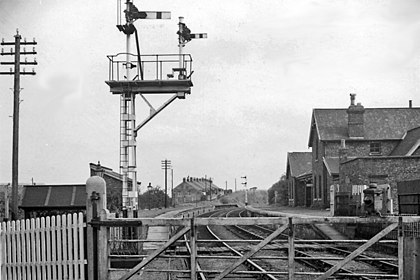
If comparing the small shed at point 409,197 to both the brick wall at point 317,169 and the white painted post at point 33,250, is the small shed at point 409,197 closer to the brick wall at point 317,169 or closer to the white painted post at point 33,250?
the white painted post at point 33,250

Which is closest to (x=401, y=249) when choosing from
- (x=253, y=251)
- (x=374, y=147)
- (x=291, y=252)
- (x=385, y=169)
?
(x=291, y=252)

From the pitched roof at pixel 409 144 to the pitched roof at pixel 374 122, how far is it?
3.27 ft

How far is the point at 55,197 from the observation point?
23938 millimetres

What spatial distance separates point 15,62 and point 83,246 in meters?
18.9

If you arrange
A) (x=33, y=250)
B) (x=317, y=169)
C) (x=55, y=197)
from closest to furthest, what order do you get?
(x=33, y=250) < (x=55, y=197) < (x=317, y=169)

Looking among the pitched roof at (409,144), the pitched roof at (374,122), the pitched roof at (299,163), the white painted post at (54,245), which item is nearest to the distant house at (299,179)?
the pitched roof at (299,163)

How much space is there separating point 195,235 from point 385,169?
25549mm

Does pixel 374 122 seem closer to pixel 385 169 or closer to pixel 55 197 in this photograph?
pixel 385 169

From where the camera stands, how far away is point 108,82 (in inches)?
806

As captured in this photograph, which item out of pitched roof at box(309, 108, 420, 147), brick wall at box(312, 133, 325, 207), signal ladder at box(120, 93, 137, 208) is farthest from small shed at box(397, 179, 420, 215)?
brick wall at box(312, 133, 325, 207)

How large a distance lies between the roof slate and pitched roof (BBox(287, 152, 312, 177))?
11.7 metres

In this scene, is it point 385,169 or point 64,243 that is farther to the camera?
point 385,169

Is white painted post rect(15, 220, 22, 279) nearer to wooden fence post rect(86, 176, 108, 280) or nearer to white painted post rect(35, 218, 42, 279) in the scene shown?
white painted post rect(35, 218, 42, 279)

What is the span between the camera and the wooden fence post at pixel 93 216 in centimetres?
898
